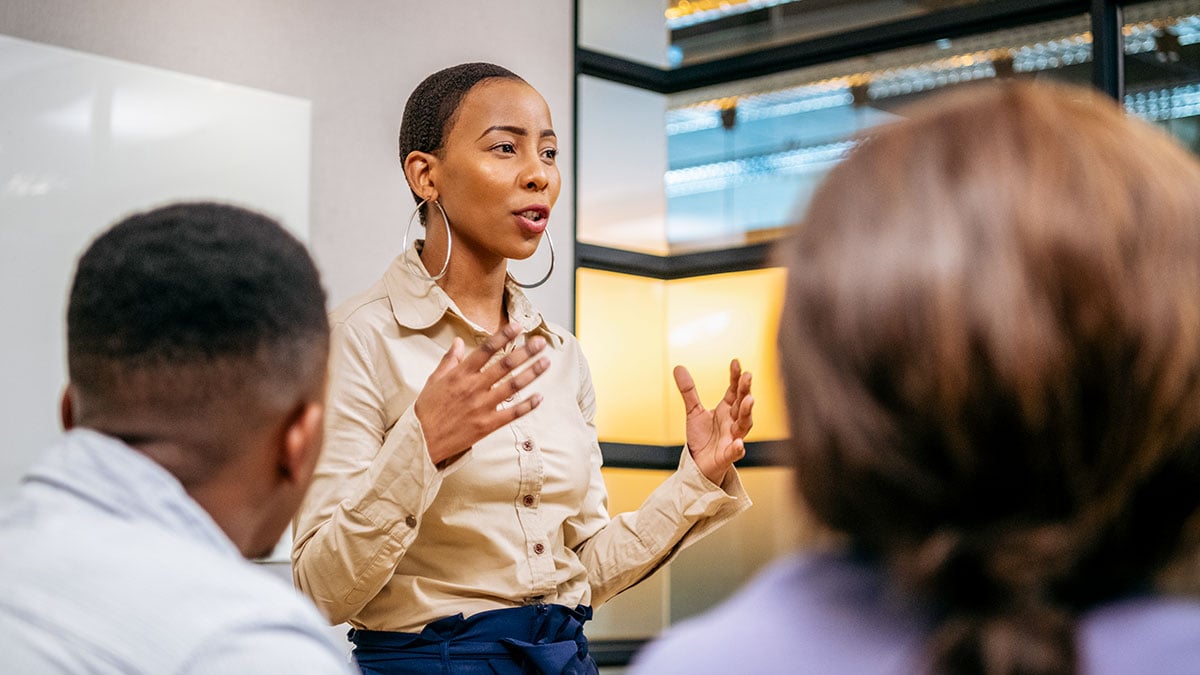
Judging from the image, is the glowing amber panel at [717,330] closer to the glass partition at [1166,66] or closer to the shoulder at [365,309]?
the glass partition at [1166,66]

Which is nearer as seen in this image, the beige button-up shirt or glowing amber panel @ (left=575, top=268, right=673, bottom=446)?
the beige button-up shirt

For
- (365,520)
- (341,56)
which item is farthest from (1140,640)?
(341,56)

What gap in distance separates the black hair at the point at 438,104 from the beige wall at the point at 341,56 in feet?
4.38

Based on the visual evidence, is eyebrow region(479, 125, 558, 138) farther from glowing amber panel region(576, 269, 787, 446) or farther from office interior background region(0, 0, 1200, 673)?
glowing amber panel region(576, 269, 787, 446)

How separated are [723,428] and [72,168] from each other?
172cm

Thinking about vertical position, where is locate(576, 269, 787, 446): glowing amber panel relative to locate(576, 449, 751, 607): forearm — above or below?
above

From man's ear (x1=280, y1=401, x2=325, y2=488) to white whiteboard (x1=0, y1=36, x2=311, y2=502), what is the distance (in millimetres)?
1882

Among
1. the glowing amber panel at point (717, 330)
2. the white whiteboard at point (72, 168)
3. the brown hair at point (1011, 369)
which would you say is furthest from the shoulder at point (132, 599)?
the glowing amber panel at point (717, 330)

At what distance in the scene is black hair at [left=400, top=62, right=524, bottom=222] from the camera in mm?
2070

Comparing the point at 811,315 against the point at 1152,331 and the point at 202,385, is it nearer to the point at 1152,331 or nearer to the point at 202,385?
the point at 1152,331

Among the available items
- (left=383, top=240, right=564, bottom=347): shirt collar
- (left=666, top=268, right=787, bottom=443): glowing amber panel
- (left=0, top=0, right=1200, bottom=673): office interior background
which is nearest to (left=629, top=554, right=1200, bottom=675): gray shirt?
(left=383, top=240, right=564, bottom=347): shirt collar

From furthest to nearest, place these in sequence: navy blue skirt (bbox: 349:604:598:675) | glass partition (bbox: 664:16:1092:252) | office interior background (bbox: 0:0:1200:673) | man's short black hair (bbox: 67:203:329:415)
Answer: glass partition (bbox: 664:16:1092:252), office interior background (bbox: 0:0:1200:673), navy blue skirt (bbox: 349:604:598:675), man's short black hair (bbox: 67:203:329:415)

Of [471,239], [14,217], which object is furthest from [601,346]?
[471,239]

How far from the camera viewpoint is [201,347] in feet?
3.09
